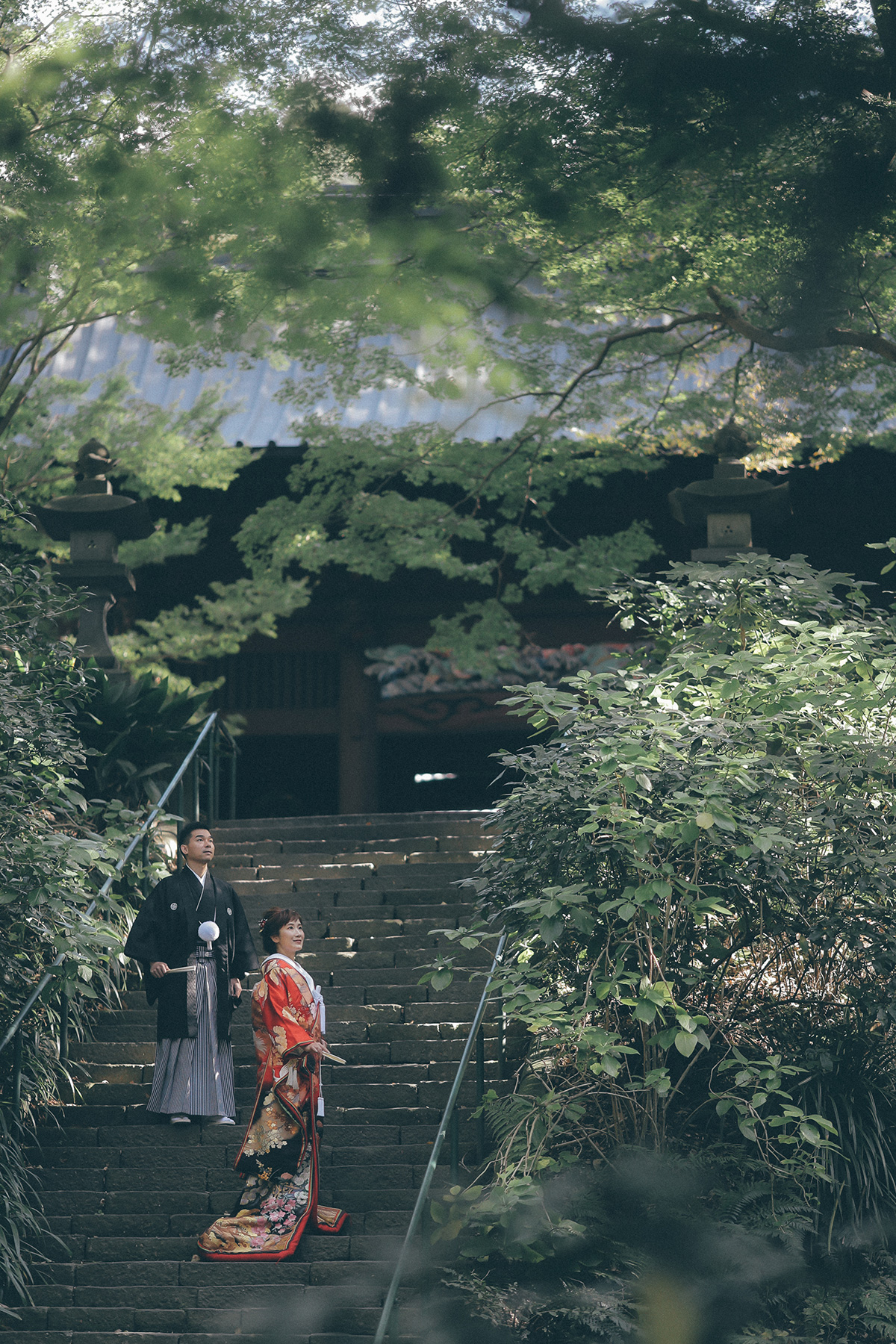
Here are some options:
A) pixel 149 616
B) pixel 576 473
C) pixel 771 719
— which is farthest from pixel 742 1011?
pixel 149 616

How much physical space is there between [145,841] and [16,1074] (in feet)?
6.57

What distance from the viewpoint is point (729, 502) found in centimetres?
844

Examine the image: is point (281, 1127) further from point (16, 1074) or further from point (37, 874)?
point (37, 874)

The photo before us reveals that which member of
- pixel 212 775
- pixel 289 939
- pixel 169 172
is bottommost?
pixel 289 939

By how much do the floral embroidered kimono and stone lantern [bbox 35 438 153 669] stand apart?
4036 mm

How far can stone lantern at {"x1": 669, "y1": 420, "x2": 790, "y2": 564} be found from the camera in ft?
27.5

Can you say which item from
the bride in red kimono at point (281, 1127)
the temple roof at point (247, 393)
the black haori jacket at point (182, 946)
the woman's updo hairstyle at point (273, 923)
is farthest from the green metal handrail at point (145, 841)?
the temple roof at point (247, 393)

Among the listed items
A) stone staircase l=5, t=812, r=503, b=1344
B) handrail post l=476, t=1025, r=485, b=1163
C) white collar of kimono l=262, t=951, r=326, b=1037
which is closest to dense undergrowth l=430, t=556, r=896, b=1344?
handrail post l=476, t=1025, r=485, b=1163

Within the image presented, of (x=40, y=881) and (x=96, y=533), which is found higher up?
(x=96, y=533)

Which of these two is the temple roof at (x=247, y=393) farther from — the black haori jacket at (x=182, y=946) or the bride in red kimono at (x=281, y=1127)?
the bride in red kimono at (x=281, y=1127)

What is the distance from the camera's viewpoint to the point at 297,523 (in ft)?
31.3

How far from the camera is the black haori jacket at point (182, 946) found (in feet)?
20.1

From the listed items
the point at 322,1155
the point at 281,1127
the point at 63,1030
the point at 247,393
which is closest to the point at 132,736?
the point at 63,1030

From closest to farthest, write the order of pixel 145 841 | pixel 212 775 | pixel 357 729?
1. pixel 145 841
2. pixel 212 775
3. pixel 357 729
